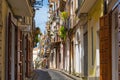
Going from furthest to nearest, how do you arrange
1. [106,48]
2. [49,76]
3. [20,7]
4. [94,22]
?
1. [49,76]
2. [94,22]
3. [20,7]
4. [106,48]

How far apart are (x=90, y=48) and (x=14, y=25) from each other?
5.60 metres

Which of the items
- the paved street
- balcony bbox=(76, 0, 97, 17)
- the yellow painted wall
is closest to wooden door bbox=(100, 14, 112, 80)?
the yellow painted wall

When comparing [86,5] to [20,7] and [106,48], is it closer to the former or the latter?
[20,7]

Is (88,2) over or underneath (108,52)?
over

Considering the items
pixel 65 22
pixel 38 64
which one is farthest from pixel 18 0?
pixel 38 64

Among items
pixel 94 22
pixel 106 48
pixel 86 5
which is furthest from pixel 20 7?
pixel 106 48

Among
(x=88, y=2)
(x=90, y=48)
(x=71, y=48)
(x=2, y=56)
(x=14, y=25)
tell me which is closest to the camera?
(x=2, y=56)

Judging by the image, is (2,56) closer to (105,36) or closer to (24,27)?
(105,36)

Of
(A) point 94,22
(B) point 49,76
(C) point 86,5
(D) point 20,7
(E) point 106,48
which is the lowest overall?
(B) point 49,76

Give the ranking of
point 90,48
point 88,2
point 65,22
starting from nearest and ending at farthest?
1. point 88,2
2. point 90,48
3. point 65,22

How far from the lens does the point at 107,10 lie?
1688 cm

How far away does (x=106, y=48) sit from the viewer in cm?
1603

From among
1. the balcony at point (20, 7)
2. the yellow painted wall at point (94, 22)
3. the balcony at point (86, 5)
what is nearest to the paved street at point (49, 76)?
the yellow painted wall at point (94, 22)

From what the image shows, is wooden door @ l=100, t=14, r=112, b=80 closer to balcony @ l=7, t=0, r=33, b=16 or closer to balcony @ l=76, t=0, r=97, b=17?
balcony @ l=7, t=0, r=33, b=16
